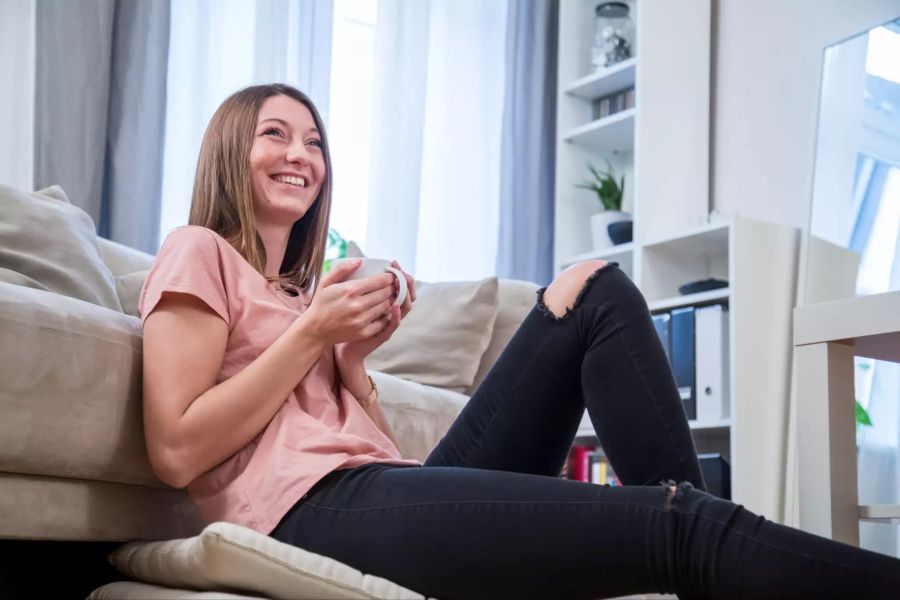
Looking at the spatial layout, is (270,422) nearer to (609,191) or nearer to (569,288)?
(569,288)

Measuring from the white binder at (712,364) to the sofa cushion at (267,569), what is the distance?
6.77 ft

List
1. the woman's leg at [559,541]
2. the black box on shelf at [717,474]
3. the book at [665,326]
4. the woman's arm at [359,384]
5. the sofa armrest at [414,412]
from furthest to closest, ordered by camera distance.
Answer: the book at [665,326] < the black box on shelf at [717,474] < the sofa armrest at [414,412] < the woman's arm at [359,384] < the woman's leg at [559,541]

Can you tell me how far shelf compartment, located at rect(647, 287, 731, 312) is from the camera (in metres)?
2.95

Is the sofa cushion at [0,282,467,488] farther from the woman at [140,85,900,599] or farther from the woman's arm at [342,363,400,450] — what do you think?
the woman's arm at [342,363,400,450]

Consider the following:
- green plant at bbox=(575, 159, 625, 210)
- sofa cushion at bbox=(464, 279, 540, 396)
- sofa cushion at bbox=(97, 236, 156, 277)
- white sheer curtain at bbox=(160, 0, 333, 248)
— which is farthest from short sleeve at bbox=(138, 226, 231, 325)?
green plant at bbox=(575, 159, 625, 210)

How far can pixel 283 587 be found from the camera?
1003 mm

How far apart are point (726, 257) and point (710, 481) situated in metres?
0.86

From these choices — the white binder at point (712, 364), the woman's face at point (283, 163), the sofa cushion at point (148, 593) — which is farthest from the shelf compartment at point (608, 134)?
the sofa cushion at point (148, 593)

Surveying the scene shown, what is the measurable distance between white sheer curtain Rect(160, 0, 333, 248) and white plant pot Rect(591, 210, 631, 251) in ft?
3.48

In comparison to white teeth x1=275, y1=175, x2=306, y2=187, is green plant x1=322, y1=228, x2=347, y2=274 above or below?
above

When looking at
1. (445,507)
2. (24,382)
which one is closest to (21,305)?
(24,382)

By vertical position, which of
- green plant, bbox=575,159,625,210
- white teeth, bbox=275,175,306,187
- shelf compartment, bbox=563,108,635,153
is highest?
shelf compartment, bbox=563,108,635,153

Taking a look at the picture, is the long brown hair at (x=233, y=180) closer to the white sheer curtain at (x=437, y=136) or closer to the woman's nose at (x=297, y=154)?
the woman's nose at (x=297, y=154)

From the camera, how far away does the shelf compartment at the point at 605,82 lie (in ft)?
11.6
